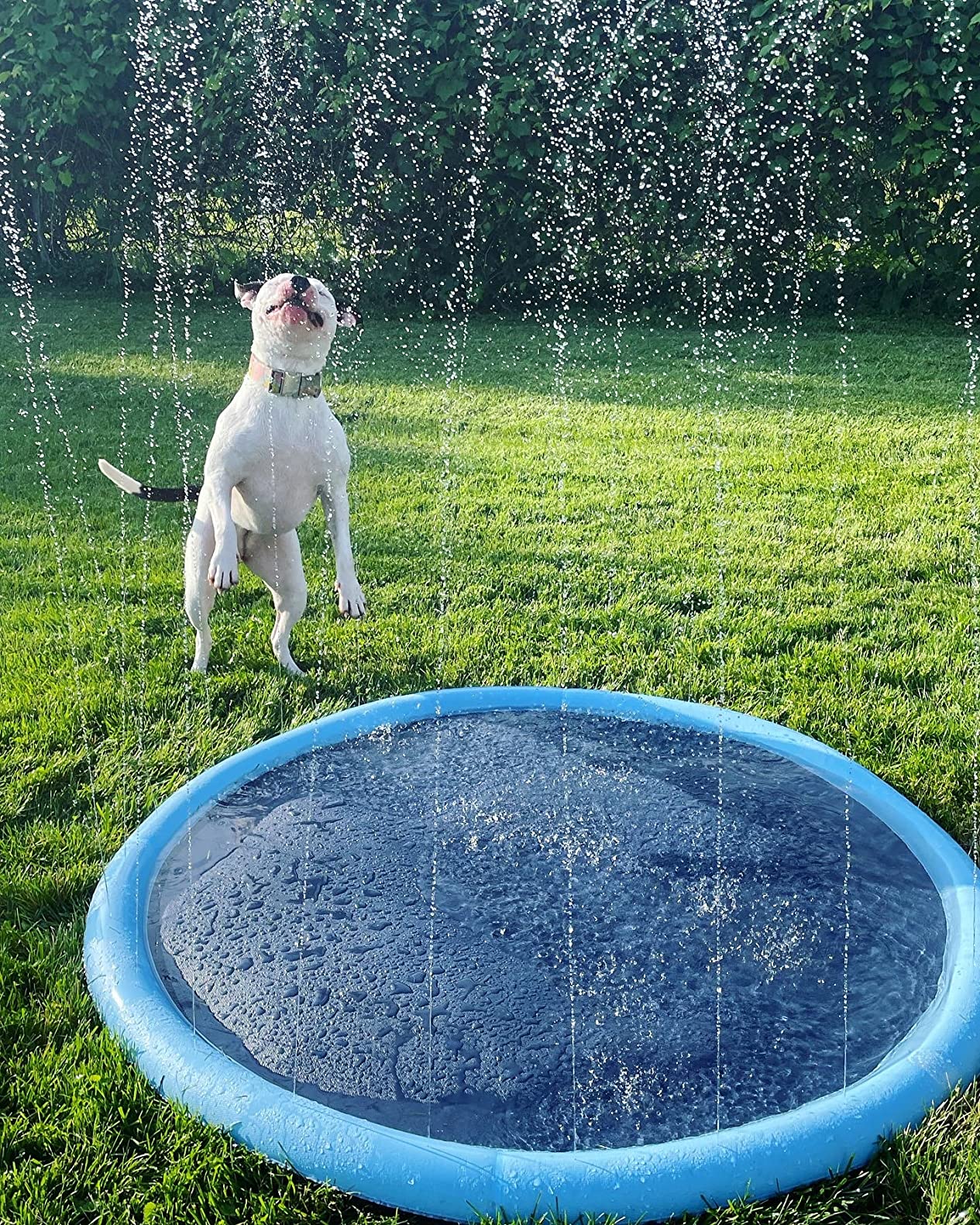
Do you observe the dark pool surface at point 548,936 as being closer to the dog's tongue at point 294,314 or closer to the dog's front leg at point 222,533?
the dog's front leg at point 222,533

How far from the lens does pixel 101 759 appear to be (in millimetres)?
2893

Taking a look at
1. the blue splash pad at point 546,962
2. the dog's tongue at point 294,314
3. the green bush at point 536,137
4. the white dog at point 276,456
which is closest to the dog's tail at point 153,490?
the white dog at point 276,456

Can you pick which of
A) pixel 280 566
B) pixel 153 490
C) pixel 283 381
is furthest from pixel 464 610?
pixel 283 381

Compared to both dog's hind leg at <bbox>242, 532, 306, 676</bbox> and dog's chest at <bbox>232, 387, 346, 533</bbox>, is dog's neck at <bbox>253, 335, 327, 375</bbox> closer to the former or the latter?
dog's chest at <bbox>232, 387, 346, 533</bbox>

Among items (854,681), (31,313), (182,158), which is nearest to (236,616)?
(854,681)

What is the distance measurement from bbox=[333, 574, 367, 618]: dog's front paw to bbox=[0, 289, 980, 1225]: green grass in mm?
383

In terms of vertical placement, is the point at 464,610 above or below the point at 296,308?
below

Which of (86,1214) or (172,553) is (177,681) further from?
(86,1214)

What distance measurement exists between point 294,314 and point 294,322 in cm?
2

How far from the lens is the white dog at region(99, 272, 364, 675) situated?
2.71 meters

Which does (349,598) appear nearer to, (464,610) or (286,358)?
(286,358)

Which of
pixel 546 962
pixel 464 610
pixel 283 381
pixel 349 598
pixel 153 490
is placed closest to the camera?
pixel 546 962

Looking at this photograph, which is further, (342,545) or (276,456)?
(342,545)

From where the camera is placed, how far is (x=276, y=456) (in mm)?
2811
